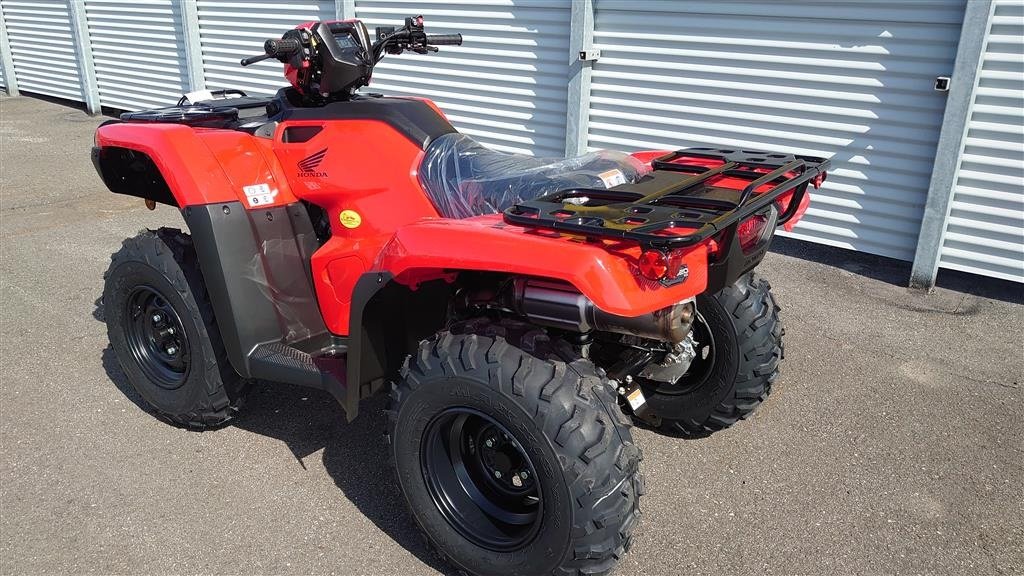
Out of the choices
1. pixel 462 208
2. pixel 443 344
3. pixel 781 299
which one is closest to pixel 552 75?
pixel 781 299

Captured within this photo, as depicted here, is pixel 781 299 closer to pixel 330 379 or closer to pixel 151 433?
pixel 330 379

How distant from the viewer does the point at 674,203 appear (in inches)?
99.7

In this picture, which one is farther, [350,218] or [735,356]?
[735,356]

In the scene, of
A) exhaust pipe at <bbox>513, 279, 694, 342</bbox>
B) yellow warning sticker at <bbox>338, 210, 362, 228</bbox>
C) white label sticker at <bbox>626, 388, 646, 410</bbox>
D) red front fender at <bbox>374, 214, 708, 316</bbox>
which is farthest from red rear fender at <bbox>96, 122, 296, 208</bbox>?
white label sticker at <bbox>626, 388, 646, 410</bbox>

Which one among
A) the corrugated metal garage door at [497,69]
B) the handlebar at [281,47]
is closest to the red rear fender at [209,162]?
the handlebar at [281,47]

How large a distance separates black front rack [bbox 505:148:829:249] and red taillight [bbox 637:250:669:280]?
70 mm

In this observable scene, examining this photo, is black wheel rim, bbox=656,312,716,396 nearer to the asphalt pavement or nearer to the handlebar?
the asphalt pavement

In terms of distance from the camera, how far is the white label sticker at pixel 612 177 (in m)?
2.95

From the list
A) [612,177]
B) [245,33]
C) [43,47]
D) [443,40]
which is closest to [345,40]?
[443,40]

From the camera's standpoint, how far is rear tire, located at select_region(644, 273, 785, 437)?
349cm

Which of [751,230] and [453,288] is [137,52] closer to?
[453,288]

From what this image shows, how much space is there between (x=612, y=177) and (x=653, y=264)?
2.53ft

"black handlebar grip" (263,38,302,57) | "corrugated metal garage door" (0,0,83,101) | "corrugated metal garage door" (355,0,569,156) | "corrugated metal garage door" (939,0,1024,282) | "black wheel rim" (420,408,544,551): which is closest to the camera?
"black wheel rim" (420,408,544,551)

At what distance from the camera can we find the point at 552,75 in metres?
7.60
